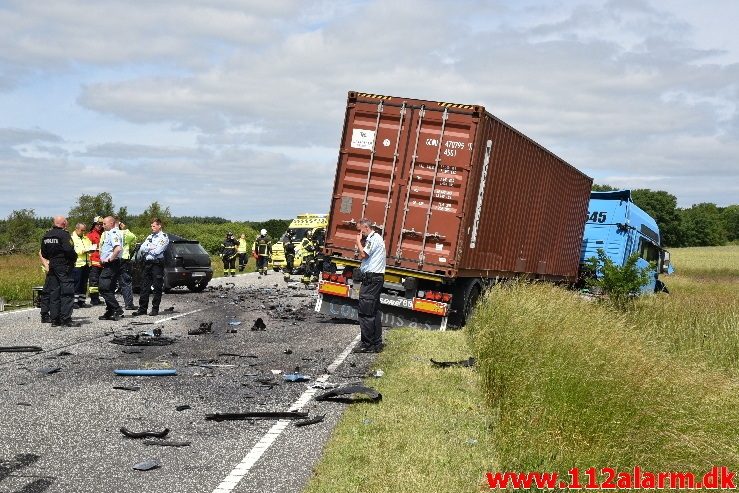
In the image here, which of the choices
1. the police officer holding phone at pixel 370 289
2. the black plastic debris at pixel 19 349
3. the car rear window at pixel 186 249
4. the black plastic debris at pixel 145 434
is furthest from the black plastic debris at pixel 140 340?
the car rear window at pixel 186 249

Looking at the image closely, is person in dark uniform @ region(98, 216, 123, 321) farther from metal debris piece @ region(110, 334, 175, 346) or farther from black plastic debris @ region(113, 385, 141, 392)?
black plastic debris @ region(113, 385, 141, 392)

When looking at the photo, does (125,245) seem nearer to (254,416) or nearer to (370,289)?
(370,289)

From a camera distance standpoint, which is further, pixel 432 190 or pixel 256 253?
pixel 256 253

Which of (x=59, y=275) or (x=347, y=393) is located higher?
(x=59, y=275)

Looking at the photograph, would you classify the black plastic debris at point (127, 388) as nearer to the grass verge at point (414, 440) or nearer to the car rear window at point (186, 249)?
the grass verge at point (414, 440)

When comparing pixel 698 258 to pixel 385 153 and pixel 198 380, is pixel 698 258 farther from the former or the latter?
pixel 198 380

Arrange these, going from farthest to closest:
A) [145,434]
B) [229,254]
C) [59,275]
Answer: [229,254] < [59,275] < [145,434]

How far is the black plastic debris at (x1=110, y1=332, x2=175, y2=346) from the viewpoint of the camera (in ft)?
36.9

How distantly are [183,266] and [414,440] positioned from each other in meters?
15.3

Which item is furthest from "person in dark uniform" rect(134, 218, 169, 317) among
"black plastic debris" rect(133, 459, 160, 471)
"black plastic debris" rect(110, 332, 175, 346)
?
"black plastic debris" rect(133, 459, 160, 471)

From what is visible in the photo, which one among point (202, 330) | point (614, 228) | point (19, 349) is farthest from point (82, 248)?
point (614, 228)

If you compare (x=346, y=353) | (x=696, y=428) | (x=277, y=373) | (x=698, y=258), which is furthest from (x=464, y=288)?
(x=698, y=258)

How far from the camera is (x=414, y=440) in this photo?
589cm

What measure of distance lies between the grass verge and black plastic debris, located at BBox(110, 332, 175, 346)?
156 inches
